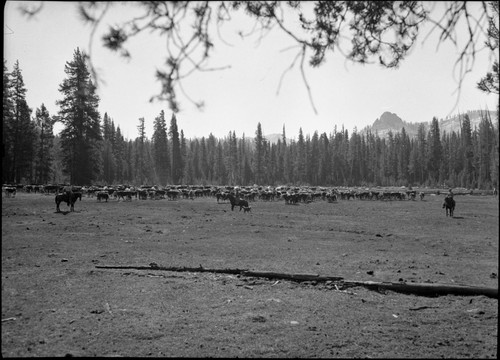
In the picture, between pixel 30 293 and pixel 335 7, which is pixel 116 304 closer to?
pixel 30 293

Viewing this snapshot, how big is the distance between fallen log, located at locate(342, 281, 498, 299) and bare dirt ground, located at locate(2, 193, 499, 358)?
0.20 metres

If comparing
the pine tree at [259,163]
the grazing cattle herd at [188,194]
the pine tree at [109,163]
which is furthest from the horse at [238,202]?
the pine tree at [259,163]

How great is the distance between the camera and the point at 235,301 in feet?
23.8

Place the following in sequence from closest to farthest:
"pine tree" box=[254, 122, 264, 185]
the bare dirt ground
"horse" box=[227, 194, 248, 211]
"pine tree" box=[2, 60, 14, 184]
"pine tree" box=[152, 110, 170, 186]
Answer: "pine tree" box=[2, 60, 14, 184], the bare dirt ground, "horse" box=[227, 194, 248, 211], "pine tree" box=[152, 110, 170, 186], "pine tree" box=[254, 122, 264, 185]

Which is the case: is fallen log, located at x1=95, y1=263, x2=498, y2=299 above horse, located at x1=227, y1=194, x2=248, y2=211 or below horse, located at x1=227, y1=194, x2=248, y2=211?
below

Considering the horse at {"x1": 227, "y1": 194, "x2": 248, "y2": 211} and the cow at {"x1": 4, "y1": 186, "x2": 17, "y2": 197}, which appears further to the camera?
Answer: the cow at {"x1": 4, "y1": 186, "x2": 17, "y2": 197}

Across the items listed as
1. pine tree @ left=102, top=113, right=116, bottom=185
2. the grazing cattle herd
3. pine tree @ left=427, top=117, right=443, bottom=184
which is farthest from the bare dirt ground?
pine tree @ left=427, top=117, right=443, bottom=184

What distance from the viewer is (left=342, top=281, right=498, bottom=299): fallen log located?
7.45 m

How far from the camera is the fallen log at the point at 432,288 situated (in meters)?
7.45

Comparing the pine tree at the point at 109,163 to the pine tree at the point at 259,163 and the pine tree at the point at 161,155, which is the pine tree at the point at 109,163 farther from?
the pine tree at the point at 259,163

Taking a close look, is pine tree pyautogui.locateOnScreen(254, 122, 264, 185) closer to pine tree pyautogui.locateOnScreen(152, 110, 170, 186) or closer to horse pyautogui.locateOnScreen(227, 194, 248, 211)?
pine tree pyautogui.locateOnScreen(152, 110, 170, 186)

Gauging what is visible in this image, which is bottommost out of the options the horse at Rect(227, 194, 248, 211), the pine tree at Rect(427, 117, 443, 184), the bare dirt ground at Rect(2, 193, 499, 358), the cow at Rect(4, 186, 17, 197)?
the bare dirt ground at Rect(2, 193, 499, 358)

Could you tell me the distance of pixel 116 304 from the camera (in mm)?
6824

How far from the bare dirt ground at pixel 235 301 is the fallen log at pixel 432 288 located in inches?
8.0
